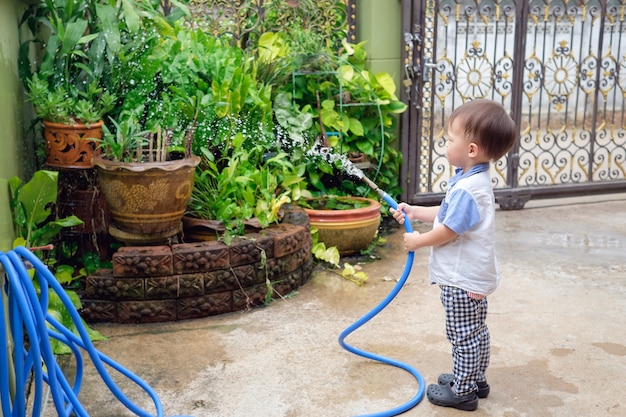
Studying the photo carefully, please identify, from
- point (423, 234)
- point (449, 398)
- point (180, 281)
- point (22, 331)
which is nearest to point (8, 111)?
point (180, 281)

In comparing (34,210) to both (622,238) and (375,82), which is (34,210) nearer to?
(375,82)

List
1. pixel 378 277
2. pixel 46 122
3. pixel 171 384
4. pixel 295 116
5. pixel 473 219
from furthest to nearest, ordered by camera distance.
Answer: pixel 295 116 < pixel 378 277 < pixel 46 122 < pixel 171 384 < pixel 473 219

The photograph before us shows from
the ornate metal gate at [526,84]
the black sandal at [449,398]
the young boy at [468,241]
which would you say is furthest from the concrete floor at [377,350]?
the ornate metal gate at [526,84]

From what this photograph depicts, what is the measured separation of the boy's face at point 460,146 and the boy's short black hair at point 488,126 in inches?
0.7

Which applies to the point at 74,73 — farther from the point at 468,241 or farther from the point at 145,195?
the point at 468,241

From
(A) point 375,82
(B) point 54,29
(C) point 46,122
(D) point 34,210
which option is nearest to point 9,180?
(D) point 34,210

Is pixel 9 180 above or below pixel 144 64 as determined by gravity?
below

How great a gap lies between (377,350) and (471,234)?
0.83 metres

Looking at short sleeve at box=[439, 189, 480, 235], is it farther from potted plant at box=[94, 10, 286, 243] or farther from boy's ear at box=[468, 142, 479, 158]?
potted plant at box=[94, 10, 286, 243]

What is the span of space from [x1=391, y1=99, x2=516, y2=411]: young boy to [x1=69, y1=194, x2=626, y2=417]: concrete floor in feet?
0.55

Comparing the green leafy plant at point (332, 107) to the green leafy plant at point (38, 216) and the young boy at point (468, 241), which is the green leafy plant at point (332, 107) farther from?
the young boy at point (468, 241)

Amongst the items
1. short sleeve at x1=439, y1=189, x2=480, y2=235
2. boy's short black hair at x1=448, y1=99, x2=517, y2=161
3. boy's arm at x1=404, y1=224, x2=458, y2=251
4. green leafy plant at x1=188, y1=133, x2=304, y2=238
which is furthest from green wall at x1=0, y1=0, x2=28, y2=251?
boy's short black hair at x1=448, y1=99, x2=517, y2=161

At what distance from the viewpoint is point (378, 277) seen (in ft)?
14.1

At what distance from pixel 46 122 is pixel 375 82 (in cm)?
233
